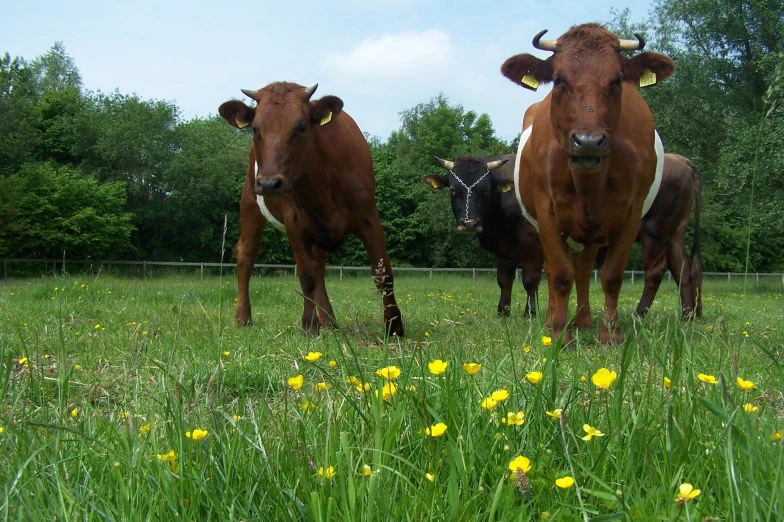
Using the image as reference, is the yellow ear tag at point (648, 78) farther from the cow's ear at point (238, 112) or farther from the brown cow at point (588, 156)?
the cow's ear at point (238, 112)

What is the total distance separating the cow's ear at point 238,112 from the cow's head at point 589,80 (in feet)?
8.74

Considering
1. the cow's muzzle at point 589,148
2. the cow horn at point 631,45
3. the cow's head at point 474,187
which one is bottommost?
the cow's muzzle at point 589,148

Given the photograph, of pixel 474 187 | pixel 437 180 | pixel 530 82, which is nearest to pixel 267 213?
pixel 530 82

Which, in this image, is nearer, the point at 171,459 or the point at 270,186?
the point at 171,459

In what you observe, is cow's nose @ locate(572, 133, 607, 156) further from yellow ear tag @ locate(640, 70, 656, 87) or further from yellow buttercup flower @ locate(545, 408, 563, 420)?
yellow buttercup flower @ locate(545, 408, 563, 420)

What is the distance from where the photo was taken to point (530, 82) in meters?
5.58

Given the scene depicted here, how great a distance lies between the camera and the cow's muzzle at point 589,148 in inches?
171

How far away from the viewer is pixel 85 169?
38812 mm

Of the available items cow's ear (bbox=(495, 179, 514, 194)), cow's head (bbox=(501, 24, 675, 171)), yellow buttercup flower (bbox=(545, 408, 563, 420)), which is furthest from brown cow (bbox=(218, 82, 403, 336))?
cow's ear (bbox=(495, 179, 514, 194))

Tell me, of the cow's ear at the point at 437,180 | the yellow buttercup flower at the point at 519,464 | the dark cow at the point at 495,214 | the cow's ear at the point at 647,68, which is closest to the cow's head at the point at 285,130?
the cow's ear at the point at 647,68

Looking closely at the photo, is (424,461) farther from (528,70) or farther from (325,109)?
(325,109)

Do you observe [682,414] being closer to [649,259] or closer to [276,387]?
[276,387]

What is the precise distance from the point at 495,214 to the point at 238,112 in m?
5.07

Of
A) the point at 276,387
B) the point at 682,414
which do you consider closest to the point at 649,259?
the point at 276,387
